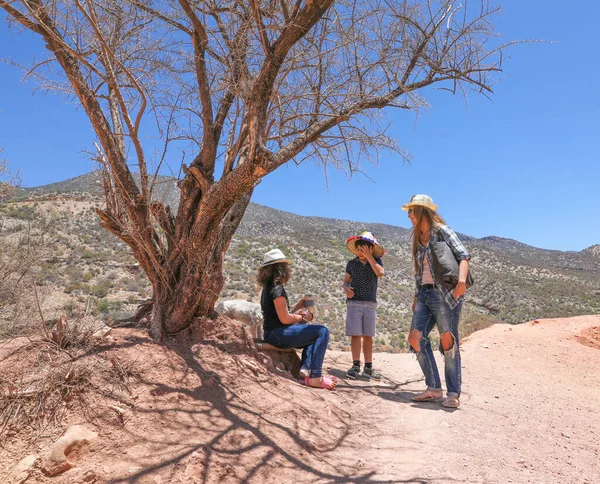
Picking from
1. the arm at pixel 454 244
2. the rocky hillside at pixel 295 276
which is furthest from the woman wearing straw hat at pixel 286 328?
the rocky hillside at pixel 295 276

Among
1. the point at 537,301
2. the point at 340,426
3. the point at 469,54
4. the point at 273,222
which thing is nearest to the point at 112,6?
the point at 469,54

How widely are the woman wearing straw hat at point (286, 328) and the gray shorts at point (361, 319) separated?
716mm

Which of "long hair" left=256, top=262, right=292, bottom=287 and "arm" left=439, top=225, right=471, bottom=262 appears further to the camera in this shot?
"long hair" left=256, top=262, right=292, bottom=287

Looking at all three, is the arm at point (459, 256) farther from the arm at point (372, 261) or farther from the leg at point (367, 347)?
the leg at point (367, 347)

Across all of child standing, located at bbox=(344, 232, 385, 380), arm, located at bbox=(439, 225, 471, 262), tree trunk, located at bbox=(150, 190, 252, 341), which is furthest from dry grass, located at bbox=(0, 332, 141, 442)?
arm, located at bbox=(439, 225, 471, 262)

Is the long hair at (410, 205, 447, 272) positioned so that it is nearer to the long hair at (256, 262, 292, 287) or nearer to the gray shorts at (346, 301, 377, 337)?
the gray shorts at (346, 301, 377, 337)

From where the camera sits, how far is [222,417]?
305cm

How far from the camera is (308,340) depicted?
444 cm

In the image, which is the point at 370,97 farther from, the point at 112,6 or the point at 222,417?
the point at 222,417

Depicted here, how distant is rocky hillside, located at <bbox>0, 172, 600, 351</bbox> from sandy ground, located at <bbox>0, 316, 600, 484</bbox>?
6.96 m

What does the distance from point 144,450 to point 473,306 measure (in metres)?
21.5

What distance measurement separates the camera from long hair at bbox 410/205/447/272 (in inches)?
169

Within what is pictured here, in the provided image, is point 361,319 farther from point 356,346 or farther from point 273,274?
point 273,274

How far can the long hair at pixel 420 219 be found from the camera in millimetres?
4297
